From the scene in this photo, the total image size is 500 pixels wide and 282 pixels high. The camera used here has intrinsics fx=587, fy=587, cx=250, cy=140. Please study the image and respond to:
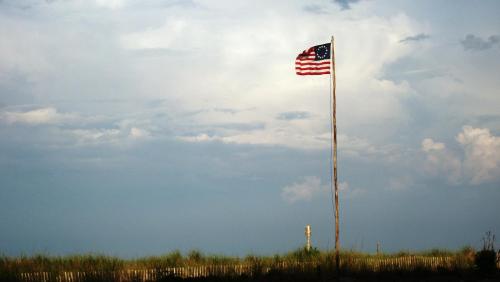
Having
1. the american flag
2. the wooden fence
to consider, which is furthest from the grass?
the american flag

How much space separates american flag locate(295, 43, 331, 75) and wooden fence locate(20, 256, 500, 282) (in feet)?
30.1

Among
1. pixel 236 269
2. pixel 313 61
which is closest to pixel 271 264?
pixel 236 269

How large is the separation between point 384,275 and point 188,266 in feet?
31.0

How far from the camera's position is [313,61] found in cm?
2677

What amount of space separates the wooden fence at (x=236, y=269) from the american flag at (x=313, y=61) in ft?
30.1

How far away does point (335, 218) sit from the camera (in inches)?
1048

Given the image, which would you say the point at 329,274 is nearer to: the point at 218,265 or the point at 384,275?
the point at 384,275

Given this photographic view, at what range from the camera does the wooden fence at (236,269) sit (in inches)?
941

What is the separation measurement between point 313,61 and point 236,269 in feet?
33.4

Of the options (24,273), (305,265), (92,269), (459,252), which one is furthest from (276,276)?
(459,252)

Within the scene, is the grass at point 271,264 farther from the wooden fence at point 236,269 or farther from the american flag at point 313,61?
the american flag at point 313,61

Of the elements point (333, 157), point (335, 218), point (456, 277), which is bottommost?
point (456, 277)

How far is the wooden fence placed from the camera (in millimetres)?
23906

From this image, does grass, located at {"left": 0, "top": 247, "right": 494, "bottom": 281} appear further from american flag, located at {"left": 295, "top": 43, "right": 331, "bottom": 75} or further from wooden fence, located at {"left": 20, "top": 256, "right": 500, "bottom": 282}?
american flag, located at {"left": 295, "top": 43, "right": 331, "bottom": 75}
